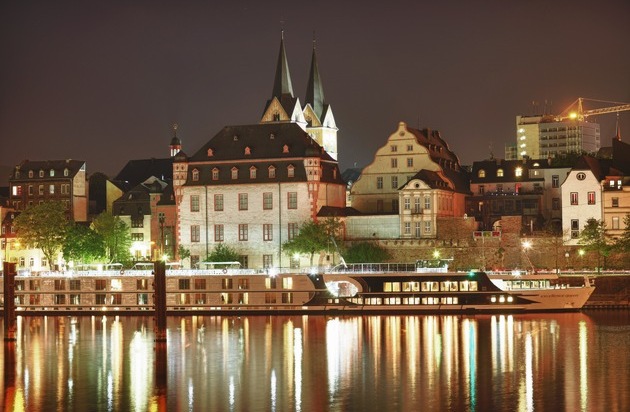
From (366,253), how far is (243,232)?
10.2 m

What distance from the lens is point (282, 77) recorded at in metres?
132

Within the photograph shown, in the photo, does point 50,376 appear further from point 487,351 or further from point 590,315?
point 590,315

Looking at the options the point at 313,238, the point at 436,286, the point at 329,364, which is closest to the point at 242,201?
the point at 313,238

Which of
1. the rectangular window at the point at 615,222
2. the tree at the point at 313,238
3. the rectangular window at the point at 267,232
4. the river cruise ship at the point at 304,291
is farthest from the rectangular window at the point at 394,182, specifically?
the rectangular window at the point at 615,222

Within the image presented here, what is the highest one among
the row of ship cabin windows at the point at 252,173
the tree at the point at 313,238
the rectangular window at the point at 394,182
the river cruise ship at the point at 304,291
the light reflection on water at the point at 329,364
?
the row of ship cabin windows at the point at 252,173

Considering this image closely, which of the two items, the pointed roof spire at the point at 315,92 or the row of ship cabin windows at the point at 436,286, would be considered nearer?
the row of ship cabin windows at the point at 436,286

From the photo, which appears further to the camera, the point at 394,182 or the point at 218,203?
the point at 394,182

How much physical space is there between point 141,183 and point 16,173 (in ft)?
36.8

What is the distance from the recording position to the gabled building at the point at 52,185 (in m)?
124

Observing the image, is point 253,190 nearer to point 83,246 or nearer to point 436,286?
point 83,246

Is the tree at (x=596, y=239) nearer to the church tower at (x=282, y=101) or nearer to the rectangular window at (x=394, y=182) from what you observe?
the rectangular window at (x=394, y=182)

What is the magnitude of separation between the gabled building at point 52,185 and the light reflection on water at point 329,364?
39.5 metres

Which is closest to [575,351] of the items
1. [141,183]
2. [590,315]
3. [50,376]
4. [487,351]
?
[487,351]

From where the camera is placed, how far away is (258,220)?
10419 centimetres
